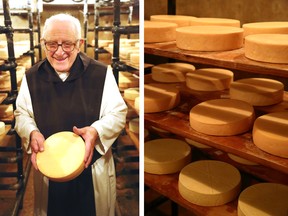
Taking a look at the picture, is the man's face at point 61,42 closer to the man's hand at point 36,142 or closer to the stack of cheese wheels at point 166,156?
the man's hand at point 36,142

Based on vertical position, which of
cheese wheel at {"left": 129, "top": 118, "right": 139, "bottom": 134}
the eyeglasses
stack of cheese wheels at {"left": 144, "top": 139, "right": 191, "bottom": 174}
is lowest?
stack of cheese wheels at {"left": 144, "top": 139, "right": 191, "bottom": 174}

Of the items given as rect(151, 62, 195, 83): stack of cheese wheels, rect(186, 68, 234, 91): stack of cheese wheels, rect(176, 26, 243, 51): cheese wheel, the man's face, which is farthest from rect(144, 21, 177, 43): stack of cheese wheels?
the man's face

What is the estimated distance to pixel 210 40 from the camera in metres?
1.81

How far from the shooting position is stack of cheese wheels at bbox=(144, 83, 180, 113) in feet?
7.04

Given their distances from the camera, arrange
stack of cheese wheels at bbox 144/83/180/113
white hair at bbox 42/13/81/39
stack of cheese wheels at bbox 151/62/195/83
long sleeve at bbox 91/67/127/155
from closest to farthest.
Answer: white hair at bbox 42/13/81/39 < long sleeve at bbox 91/67/127/155 < stack of cheese wheels at bbox 144/83/180/113 < stack of cheese wheels at bbox 151/62/195/83

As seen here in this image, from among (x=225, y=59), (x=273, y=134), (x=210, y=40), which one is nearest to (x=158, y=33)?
(x=210, y=40)

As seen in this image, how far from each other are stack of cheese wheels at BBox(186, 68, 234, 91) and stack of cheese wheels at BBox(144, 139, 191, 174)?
379mm

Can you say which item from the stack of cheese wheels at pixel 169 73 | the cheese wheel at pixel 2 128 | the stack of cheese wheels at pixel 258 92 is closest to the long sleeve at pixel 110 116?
the cheese wheel at pixel 2 128

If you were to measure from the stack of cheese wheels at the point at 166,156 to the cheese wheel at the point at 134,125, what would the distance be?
939 mm

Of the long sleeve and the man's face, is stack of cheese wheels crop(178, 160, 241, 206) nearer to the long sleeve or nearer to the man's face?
the long sleeve

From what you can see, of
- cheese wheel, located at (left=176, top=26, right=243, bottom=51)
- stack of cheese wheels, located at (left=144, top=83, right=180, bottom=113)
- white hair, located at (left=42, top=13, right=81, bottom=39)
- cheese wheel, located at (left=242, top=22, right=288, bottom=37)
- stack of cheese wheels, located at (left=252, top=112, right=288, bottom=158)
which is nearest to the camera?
white hair, located at (left=42, top=13, right=81, bottom=39)

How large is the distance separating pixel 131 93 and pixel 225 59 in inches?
20.8

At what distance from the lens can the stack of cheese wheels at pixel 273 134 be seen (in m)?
1.67

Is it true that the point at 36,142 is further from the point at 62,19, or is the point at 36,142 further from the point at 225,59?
the point at 225,59
